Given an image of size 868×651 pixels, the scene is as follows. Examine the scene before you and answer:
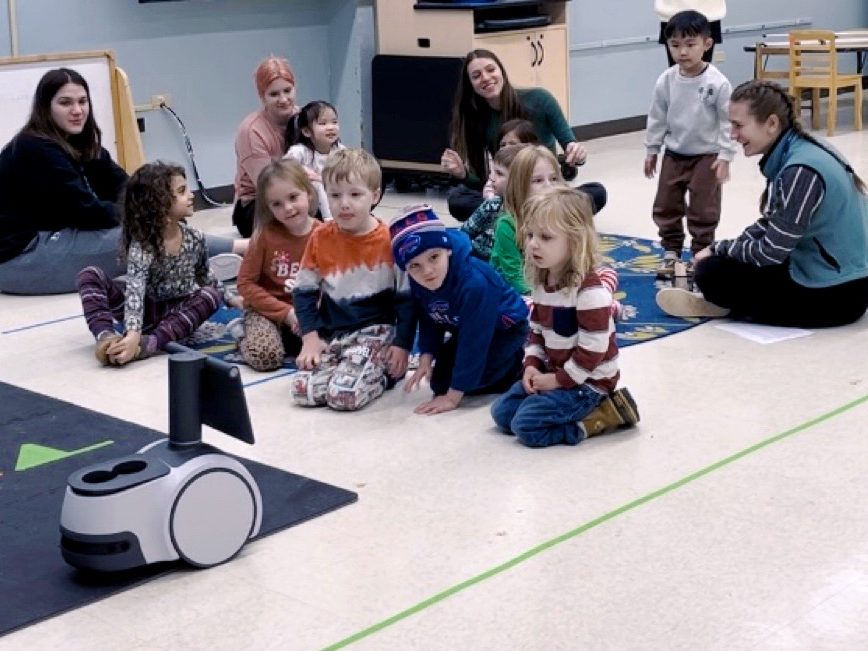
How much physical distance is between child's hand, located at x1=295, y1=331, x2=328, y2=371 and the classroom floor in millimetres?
125

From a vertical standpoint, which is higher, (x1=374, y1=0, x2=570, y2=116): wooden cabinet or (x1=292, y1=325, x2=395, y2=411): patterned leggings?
(x1=374, y1=0, x2=570, y2=116): wooden cabinet

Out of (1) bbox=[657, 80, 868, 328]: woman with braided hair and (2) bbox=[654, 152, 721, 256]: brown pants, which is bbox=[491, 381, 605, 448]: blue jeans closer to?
(1) bbox=[657, 80, 868, 328]: woman with braided hair

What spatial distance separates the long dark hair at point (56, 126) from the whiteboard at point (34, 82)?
668 millimetres

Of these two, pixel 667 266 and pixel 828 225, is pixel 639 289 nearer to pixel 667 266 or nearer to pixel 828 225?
pixel 667 266

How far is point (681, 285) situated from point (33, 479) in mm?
2421

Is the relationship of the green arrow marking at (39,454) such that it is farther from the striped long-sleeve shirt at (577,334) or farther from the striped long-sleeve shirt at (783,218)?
the striped long-sleeve shirt at (783,218)

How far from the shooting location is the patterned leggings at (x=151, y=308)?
4.26 meters

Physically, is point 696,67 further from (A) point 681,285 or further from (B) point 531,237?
(B) point 531,237

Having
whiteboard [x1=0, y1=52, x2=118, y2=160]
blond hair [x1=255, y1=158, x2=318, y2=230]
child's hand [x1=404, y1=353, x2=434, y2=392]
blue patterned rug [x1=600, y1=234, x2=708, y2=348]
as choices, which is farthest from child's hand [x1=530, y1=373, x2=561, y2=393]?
whiteboard [x1=0, y1=52, x2=118, y2=160]

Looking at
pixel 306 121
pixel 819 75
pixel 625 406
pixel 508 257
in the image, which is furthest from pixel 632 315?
pixel 819 75

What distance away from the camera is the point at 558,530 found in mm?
2783

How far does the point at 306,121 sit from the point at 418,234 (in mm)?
1853

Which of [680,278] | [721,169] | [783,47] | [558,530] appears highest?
[783,47]

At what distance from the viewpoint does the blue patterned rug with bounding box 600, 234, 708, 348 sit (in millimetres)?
4289
